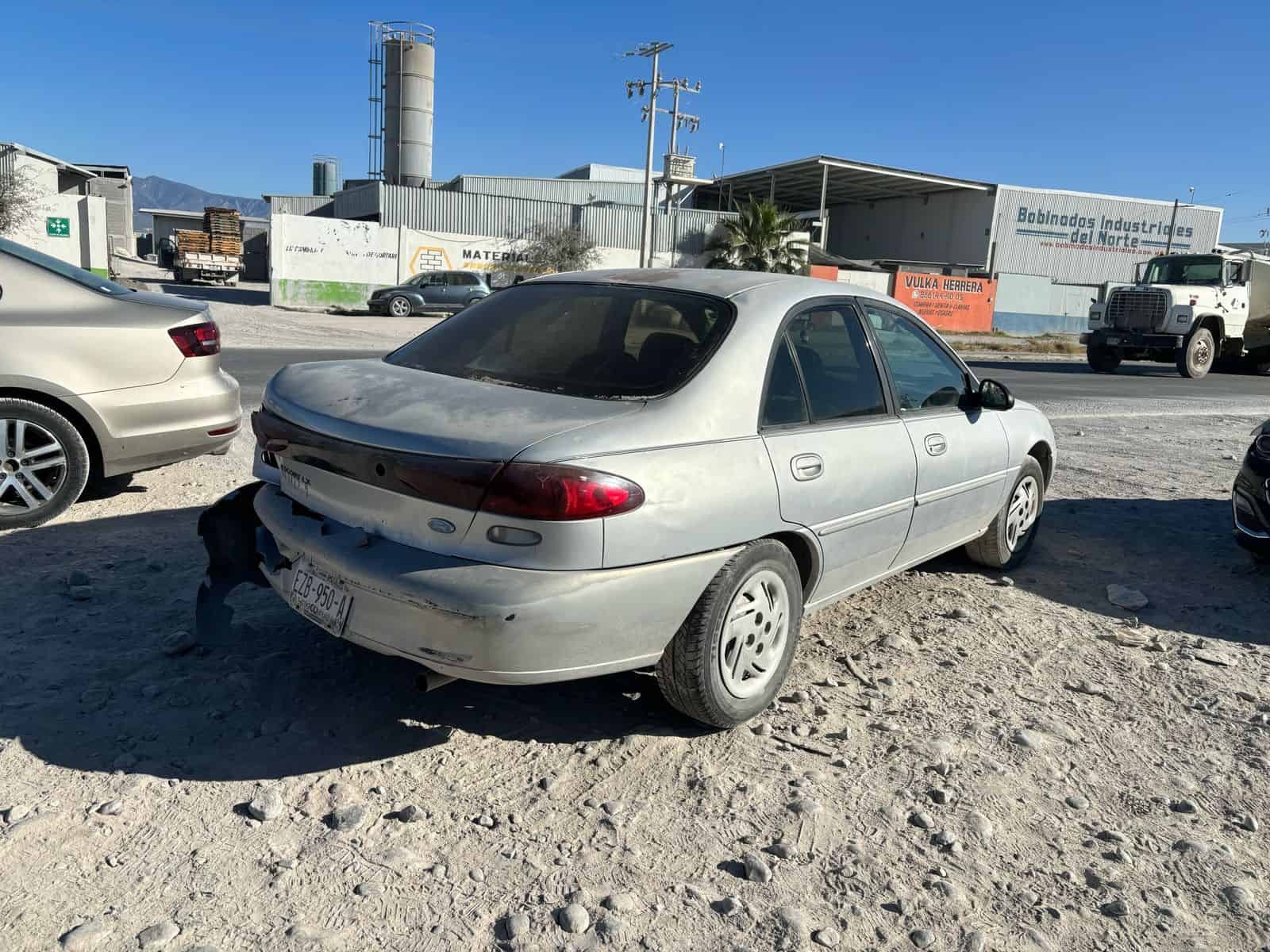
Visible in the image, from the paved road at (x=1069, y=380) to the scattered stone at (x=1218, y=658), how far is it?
856 centimetres

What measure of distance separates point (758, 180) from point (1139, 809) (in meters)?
48.6

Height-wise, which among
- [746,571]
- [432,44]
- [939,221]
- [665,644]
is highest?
[432,44]

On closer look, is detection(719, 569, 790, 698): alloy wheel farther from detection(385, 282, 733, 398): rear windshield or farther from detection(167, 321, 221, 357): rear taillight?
detection(167, 321, 221, 357): rear taillight

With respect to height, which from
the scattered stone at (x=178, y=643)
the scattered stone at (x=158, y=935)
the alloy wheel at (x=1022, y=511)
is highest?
the alloy wheel at (x=1022, y=511)

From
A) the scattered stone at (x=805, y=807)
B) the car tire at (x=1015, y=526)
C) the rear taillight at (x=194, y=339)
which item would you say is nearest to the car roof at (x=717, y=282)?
the car tire at (x=1015, y=526)

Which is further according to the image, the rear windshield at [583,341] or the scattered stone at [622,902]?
the rear windshield at [583,341]

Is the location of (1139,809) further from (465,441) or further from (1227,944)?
(465,441)

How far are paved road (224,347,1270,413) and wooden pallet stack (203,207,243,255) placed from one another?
31.5 m

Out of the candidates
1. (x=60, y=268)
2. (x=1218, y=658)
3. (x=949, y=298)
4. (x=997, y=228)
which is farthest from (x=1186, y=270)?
(x=997, y=228)

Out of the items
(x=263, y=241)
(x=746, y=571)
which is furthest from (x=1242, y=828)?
(x=263, y=241)

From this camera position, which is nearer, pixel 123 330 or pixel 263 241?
pixel 123 330

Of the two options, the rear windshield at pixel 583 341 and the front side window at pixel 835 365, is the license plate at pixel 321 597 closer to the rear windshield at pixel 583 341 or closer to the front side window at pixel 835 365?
the rear windshield at pixel 583 341

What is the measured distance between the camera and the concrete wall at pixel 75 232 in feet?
104

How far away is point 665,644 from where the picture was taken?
2975 millimetres
